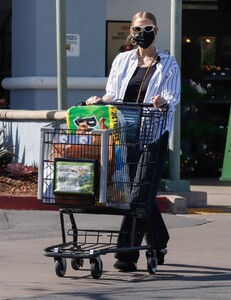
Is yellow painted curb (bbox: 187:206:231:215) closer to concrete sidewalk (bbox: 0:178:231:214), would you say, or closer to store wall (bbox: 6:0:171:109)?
concrete sidewalk (bbox: 0:178:231:214)

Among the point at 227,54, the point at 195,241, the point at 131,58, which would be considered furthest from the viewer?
the point at 227,54

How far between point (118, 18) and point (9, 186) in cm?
540

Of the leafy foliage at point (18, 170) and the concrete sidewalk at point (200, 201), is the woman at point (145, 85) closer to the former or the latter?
the concrete sidewalk at point (200, 201)

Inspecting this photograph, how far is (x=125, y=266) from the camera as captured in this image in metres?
8.37

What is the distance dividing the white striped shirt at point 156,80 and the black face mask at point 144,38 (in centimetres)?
20

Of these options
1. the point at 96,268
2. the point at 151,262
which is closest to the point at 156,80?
the point at 151,262

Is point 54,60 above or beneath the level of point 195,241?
above

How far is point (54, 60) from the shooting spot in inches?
632

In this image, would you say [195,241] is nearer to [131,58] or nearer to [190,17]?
[131,58]

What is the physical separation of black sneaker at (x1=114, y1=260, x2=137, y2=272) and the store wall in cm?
785

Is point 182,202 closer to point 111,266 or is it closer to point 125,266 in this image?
point 111,266

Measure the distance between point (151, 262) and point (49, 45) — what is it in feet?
27.5

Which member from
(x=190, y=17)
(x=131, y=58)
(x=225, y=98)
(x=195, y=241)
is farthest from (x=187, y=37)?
(x=131, y=58)

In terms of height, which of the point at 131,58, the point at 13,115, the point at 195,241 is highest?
the point at 131,58
